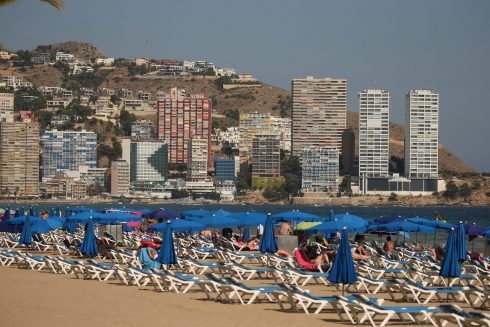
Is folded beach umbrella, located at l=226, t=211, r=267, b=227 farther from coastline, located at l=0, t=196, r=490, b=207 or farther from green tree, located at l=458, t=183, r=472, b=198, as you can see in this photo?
green tree, located at l=458, t=183, r=472, b=198

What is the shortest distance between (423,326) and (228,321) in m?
2.72

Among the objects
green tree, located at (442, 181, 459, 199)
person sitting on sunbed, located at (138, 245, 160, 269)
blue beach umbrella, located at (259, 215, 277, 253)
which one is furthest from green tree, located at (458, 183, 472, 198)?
person sitting on sunbed, located at (138, 245, 160, 269)

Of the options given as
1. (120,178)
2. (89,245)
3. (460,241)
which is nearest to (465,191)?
(120,178)

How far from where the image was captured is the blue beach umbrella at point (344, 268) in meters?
18.4

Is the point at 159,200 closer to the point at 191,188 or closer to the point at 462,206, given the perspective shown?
the point at 191,188

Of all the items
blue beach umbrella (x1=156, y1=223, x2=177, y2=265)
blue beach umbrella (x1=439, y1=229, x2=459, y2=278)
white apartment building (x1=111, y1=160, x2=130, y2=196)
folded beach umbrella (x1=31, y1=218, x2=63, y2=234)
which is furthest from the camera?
white apartment building (x1=111, y1=160, x2=130, y2=196)

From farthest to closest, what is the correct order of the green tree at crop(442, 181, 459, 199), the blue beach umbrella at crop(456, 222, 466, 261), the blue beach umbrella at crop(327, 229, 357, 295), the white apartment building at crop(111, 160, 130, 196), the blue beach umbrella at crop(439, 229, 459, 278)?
the white apartment building at crop(111, 160, 130, 196)
the green tree at crop(442, 181, 459, 199)
the blue beach umbrella at crop(456, 222, 466, 261)
the blue beach umbrella at crop(439, 229, 459, 278)
the blue beach umbrella at crop(327, 229, 357, 295)

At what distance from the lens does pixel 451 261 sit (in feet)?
65.1

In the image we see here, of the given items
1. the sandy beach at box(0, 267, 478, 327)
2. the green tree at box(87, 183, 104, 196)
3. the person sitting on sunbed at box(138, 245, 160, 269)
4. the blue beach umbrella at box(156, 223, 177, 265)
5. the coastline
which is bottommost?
the coastline

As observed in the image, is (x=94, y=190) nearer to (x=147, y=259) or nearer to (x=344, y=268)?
(x=147, y=259)

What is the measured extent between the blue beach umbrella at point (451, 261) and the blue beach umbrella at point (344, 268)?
2.09 metres

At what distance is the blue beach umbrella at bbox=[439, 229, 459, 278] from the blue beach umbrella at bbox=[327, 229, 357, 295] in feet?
6.87

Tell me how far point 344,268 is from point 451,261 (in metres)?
2.33

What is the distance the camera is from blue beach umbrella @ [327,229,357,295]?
1844 centimetres
